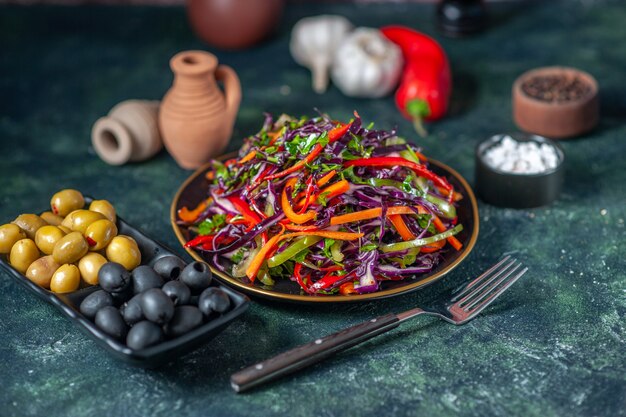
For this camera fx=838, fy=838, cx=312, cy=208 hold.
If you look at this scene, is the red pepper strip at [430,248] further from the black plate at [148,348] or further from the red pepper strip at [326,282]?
the black plate at [148,348]

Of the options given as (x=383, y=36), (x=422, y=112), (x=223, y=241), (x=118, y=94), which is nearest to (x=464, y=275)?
(x=223, y=241)

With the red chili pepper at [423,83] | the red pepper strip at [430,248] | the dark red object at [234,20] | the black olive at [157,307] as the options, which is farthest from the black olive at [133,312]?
the dark red object at [234,20]

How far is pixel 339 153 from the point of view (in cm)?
218

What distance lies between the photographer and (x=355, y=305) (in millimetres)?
2141

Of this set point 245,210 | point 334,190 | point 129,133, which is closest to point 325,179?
point 334,190

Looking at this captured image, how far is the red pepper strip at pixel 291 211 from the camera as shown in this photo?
2070mm

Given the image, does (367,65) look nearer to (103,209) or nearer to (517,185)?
(517,185)

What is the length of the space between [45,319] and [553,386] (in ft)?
4.10

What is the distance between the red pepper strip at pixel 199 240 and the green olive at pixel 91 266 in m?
0.23

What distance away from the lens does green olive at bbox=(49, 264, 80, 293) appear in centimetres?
199

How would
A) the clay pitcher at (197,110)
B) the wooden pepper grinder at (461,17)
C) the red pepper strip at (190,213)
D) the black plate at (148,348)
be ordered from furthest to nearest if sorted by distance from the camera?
1. the wooden pepper grinder at (461,17)
2. the clay pitcher at (197,110)
3. the red pepper strip at (190,213)
4. the black plate at (148,348)

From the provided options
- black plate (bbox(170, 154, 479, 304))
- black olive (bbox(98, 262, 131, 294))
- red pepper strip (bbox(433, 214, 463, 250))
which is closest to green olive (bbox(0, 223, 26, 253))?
black olive (bbox(98, 262, 131, 294))

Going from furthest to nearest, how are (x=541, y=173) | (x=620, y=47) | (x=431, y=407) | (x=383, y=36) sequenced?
1. (x=620, y=47)
2. (x=383, y=36)
3. (x=541, y=173)
4. (x=431, y=407)

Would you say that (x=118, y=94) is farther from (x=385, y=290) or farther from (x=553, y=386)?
(x=553, y=386)
